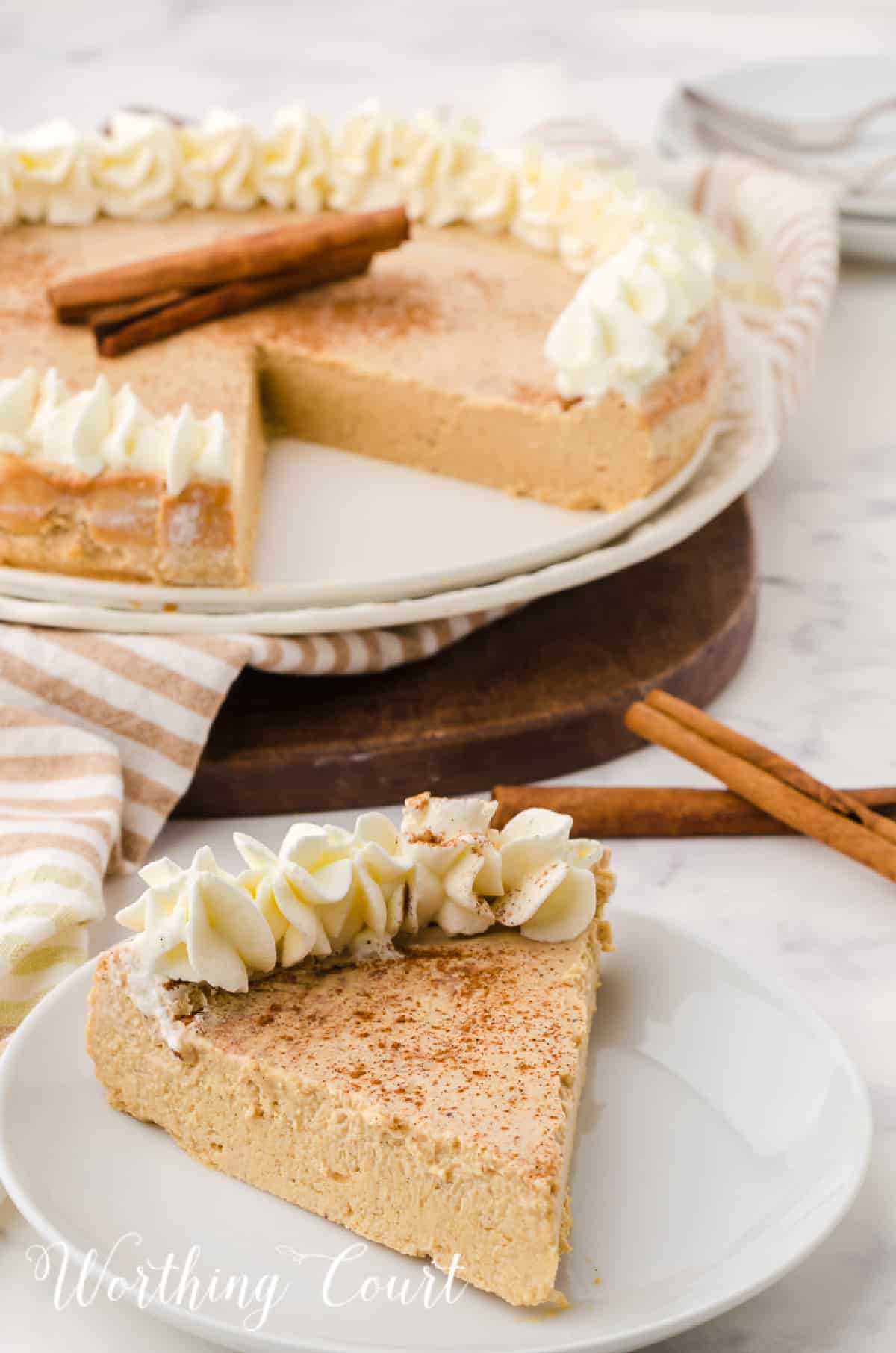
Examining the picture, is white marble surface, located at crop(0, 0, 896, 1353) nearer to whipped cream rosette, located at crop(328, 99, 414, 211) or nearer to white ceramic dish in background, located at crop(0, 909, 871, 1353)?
white ceramic dish in background, located at crop(0, 909, 871, 1353)

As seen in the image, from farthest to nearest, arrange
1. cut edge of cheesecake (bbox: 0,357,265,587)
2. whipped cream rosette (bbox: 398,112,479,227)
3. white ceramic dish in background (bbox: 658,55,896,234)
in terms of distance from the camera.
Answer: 1. white ceramic dish in background (bbox: 658,55,896,234)
2. whipped cream rosette (bbox: 398,112,479,227)
3. cut edge of cheesecake (bbox: 0,357,265,587)

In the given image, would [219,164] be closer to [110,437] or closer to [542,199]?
[542,199]

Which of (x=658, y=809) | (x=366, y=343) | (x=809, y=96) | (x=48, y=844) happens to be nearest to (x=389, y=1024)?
(x=48, y=844)

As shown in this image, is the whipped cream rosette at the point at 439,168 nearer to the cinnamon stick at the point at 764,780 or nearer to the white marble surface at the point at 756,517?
the white marble surface at the point at 756,517

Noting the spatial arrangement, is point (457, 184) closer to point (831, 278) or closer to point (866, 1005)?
point (831, 278)

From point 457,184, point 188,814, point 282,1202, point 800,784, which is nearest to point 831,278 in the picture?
point 457,184

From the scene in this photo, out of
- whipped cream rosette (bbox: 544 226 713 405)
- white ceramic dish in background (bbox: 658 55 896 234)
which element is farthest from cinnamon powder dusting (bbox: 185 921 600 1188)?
white ceramic dish in background (bbox: 658 55 896 234)

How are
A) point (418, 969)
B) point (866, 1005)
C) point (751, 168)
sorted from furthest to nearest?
point (751, 168) → point (866, 1005) → point (418, 969)
